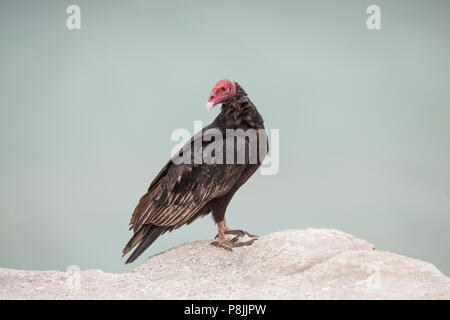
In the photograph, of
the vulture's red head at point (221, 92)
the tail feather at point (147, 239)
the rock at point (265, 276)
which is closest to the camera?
the rock at point (265, 276)

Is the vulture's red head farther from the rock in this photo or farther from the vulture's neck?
the rock

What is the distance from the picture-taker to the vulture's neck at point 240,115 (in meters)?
5.63

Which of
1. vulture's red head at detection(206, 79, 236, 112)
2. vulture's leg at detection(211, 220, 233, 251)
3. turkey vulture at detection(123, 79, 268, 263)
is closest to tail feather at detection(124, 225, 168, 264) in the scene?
turkey vulture at detection(123, 79, 268, 263)

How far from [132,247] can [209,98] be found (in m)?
2.00

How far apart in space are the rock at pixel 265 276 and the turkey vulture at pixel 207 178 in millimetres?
369

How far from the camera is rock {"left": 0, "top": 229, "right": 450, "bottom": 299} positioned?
4214 millimetres

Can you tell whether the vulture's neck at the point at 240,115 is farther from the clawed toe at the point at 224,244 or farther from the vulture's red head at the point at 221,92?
the clawed toe at the point at 224,244

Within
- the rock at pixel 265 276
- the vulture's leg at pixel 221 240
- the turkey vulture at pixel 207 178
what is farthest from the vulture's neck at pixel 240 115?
the rock at pixel 265 276

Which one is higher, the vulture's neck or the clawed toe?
the vulture's neck

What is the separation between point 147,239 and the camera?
5613 mm

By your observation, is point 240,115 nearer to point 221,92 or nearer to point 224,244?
point 221,92

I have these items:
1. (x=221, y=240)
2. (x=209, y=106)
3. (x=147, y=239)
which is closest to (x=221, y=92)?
(x=209, y=106)
